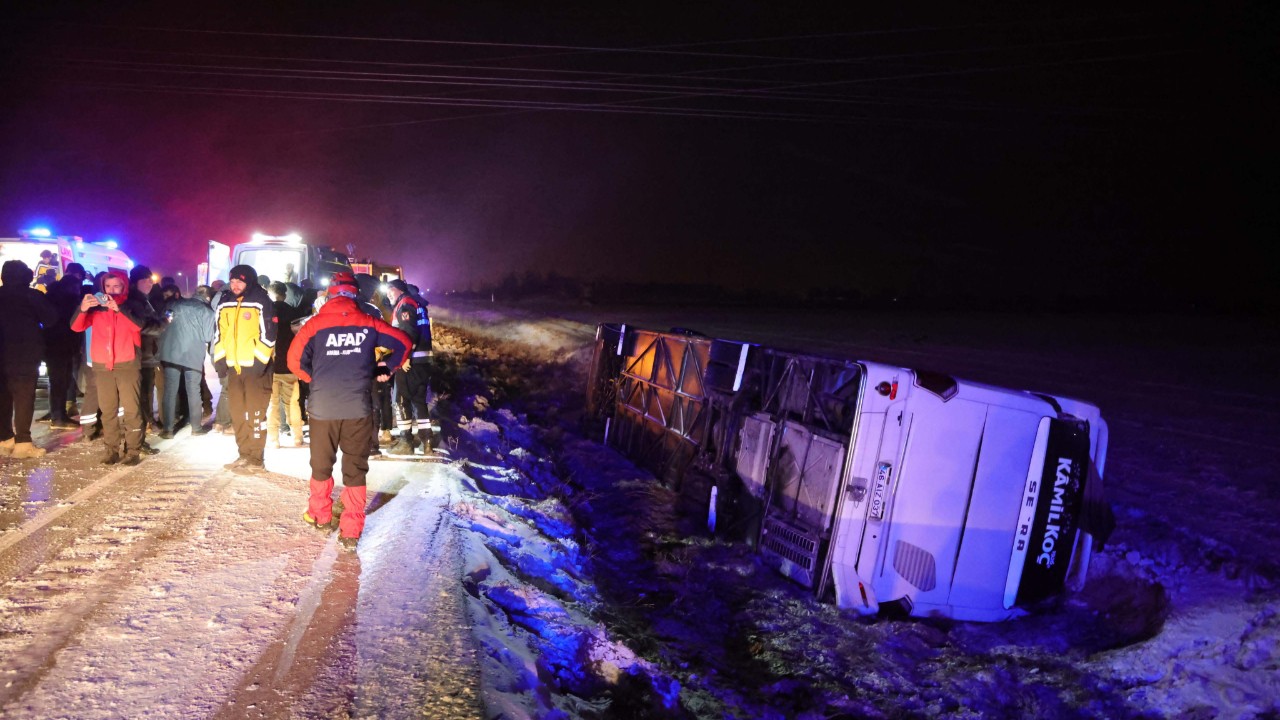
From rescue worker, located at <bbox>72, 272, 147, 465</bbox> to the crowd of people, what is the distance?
1cm

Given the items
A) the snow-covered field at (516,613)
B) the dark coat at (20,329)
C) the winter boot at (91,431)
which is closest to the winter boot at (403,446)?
the snow-covered field at (516,613)

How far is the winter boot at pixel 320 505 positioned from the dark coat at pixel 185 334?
135 inches

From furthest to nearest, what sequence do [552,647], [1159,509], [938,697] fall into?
[1159,509] < [938,697] < [552,647]

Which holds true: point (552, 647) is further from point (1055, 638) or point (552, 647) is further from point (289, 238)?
point (289, 238)

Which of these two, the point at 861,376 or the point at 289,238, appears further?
the point at 289,238

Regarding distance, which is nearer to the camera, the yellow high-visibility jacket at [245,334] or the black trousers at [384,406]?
the yellow high-visibility jacket at [245,334]

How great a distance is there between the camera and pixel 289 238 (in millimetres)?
12367

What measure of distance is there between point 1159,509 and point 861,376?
5.05 metres

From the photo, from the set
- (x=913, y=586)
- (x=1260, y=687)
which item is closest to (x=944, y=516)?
(x=913, y=586)

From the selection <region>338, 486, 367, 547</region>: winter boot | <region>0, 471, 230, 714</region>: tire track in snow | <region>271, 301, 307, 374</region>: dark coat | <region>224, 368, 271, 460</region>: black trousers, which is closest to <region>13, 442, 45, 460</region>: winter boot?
<region>0, 471, 230, 714</region>: tire track in snow

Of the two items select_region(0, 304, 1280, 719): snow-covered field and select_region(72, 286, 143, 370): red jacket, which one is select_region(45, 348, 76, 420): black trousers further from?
select_region(72, 286, 143, 370): red jacket

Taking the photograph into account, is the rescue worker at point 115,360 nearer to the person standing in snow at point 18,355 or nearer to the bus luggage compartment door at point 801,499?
the person standing in snow at point 18,355

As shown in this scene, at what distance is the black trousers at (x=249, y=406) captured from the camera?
22.7ft

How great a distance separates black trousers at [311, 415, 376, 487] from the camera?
529cm
